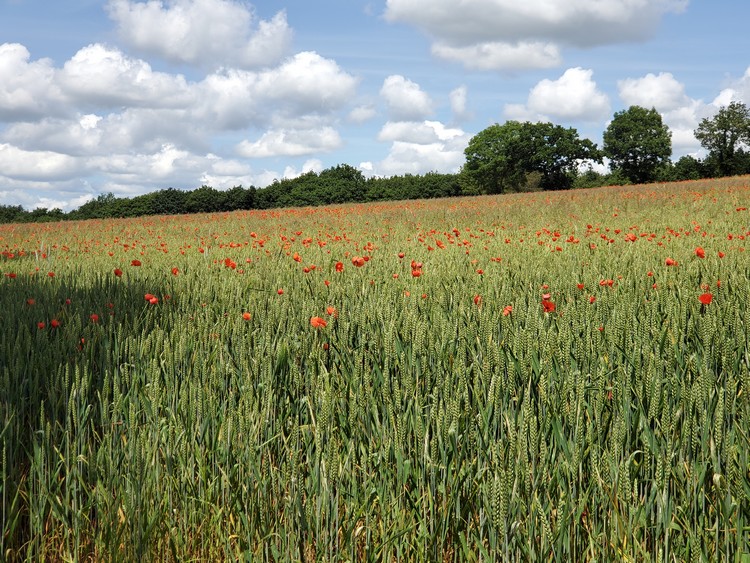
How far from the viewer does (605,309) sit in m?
3.60

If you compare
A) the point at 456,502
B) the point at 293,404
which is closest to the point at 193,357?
the point at 293,404

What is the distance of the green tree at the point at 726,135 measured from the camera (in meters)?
64.6

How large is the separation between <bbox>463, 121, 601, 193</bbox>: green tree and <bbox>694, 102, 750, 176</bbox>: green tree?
447 inches

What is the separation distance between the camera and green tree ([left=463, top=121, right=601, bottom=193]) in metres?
65.5

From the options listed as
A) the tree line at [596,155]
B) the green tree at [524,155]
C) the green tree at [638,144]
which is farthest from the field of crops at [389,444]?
the green tree at [638,144]

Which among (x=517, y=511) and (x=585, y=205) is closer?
(x=517, y=511)

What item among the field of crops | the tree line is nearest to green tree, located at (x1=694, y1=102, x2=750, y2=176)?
the tree line

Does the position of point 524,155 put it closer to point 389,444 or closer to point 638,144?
point 638,144

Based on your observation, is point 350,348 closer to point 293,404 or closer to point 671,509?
point 293,404

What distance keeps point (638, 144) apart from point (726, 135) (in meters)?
9.41

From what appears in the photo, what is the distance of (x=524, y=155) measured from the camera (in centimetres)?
6681

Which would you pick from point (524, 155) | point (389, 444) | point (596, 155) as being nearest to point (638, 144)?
point (596, 155)

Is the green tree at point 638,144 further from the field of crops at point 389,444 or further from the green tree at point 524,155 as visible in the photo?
the field of crops at point 389,444

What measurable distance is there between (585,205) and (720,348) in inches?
562
